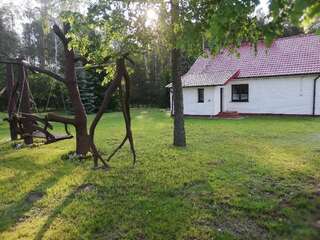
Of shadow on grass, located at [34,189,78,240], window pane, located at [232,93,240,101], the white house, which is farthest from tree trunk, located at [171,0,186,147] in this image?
window pane, located at [232,93,240,101]

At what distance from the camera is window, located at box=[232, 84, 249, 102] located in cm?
1898

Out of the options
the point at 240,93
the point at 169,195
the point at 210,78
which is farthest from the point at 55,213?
the point at 240,93

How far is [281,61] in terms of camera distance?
722 inches

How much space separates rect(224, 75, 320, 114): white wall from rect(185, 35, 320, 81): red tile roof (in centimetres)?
42

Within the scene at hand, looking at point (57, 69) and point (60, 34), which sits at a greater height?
point (57, 69)

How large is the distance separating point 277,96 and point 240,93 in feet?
7.52

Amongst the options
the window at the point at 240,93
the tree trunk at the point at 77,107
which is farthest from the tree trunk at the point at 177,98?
the window at the point at 240,93

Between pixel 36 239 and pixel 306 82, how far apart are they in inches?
650

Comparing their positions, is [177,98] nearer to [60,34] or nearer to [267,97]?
[60,34]

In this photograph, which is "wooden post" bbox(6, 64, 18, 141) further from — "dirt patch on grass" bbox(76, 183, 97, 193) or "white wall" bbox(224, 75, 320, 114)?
"white wall" bbox(224, 75, 320, 114)

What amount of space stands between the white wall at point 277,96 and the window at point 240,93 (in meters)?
0.22

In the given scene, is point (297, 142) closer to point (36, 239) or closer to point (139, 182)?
point (139, 182)

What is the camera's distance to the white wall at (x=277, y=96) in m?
16.9

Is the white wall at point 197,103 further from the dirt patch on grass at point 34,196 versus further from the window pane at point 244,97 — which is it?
the dirt patch on grass at point 34,196
